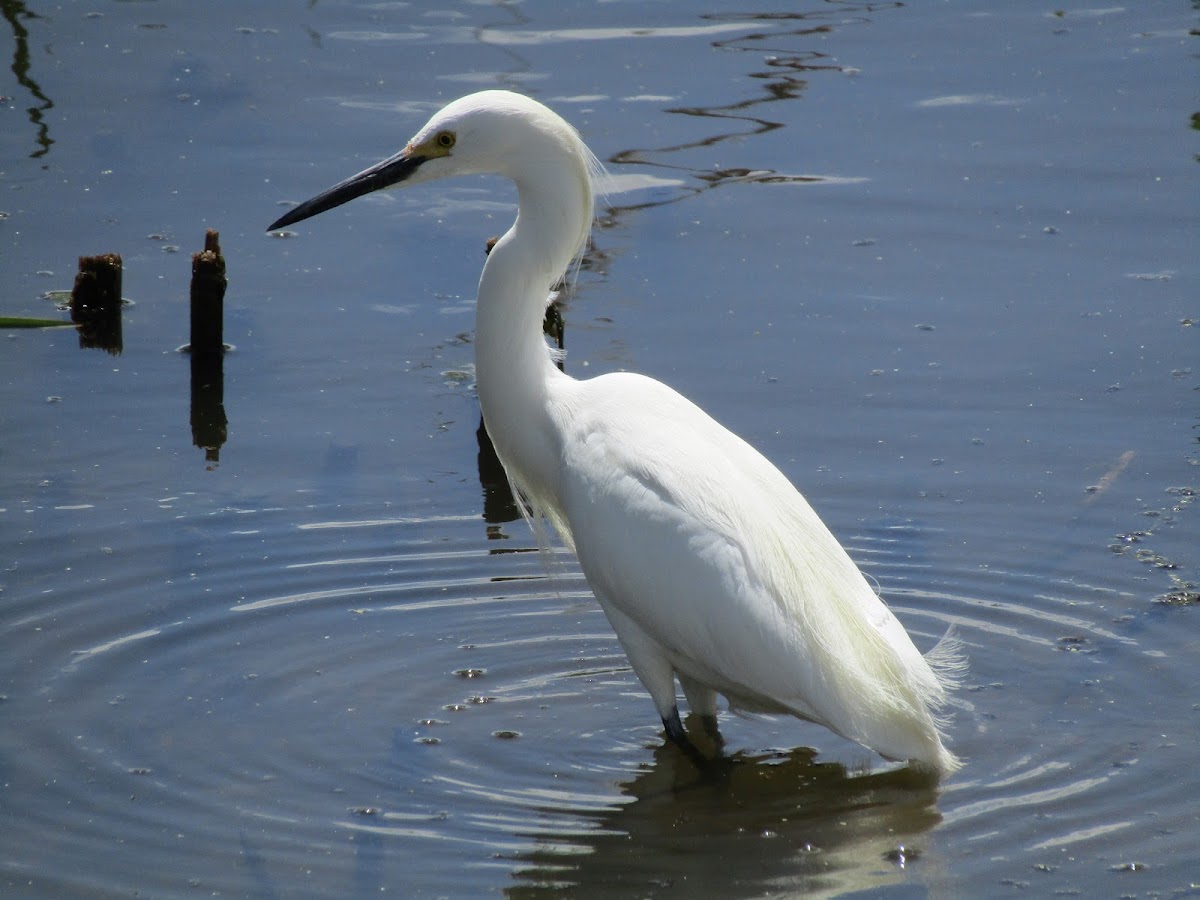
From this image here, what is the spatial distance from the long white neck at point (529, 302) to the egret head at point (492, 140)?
0.02 metres

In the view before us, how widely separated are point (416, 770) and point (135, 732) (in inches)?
33.1

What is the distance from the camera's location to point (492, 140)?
16.0 ft

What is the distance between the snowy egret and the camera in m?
4.59

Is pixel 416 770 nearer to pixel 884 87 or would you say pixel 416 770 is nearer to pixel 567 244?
pixel 567 244

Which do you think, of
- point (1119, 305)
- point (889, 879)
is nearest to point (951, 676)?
point (889, 879)

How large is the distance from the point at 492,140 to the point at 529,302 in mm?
484

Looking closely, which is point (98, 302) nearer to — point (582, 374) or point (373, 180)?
point (582, 374)

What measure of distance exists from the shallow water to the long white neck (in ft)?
1.94

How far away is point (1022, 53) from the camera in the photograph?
10312 millimetres

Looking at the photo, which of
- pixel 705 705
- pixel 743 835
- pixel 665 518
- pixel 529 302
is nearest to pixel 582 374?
pixel 529 302

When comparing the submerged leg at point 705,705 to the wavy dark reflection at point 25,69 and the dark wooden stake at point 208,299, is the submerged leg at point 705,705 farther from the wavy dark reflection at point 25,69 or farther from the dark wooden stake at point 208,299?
the wavy dark reflection at point 25,69

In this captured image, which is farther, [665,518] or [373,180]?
[373,180]

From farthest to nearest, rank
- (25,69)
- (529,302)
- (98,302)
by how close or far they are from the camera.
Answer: (25,69) < (98,302) < (529,302)

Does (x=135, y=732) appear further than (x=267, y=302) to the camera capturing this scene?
No
